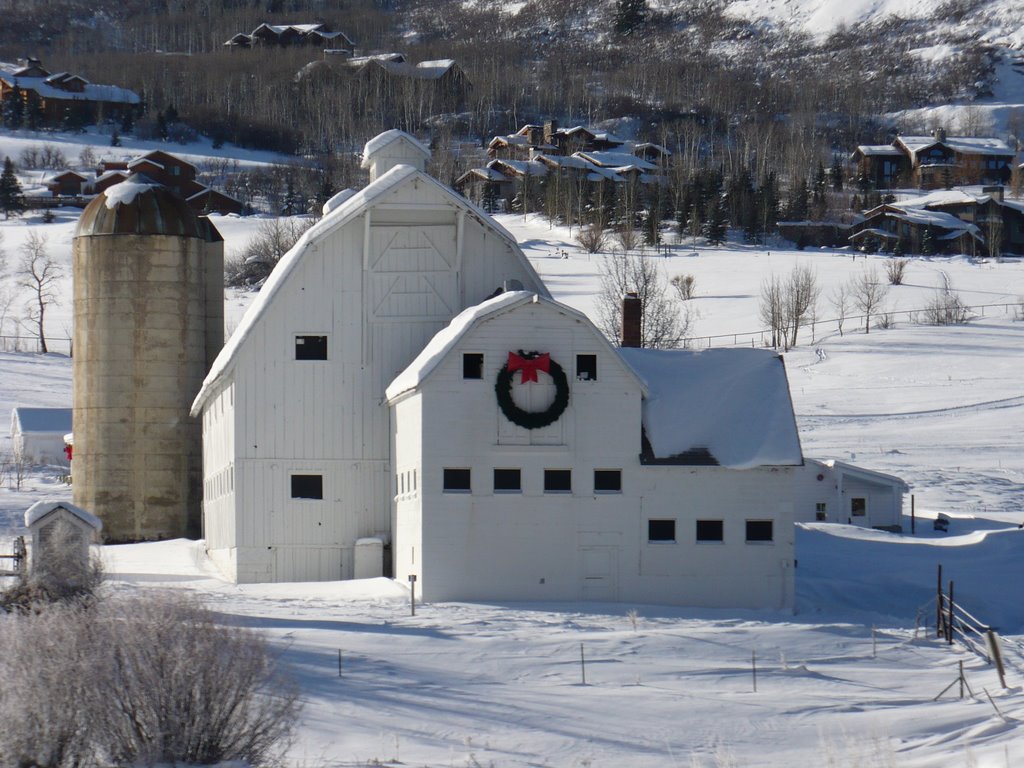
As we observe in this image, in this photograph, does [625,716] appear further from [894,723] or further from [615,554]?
[615,554]

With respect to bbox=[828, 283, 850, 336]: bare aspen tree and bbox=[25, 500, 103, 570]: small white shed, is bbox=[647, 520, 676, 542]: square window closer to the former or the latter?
bbox=[25, 500, 103, 570]: small white shed

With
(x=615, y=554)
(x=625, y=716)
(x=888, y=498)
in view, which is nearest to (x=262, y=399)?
(x=615, y=554)

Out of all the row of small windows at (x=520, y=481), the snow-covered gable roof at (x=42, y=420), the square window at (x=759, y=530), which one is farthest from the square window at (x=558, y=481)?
the snow-covered gable roof at (x=42, y=420)

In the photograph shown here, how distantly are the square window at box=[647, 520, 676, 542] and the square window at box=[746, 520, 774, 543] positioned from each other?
142 cm

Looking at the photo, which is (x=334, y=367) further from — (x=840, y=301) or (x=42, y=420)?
(x=840, y=301)

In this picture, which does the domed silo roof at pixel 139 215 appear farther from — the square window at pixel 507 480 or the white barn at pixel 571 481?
the square window at pixel 507 480

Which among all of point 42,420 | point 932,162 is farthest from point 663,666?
point 932,162

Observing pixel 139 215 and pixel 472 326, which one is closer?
pixel 472 326

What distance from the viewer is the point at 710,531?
3127cm

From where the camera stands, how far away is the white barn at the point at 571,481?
3053 centimetres

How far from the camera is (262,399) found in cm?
3434

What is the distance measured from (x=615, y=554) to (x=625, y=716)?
33.4ft

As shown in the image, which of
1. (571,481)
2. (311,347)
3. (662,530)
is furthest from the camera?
(311,347)

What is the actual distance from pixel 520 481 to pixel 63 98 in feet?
481
